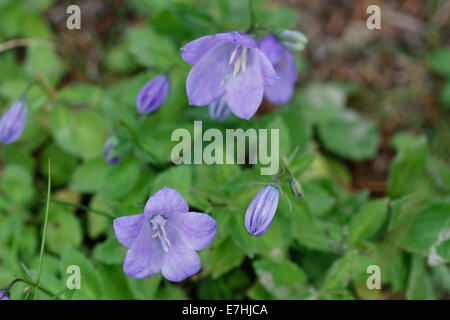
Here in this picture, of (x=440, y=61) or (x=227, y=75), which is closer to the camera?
(x=227, y=75)

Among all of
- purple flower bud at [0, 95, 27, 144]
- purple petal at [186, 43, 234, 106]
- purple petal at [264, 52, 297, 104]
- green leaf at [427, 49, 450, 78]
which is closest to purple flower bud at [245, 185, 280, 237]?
purple petal at [186, 43, 234, 106]

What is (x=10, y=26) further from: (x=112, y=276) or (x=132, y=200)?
(x=112, y=276)

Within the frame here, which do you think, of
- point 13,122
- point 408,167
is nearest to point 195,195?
point 13,122

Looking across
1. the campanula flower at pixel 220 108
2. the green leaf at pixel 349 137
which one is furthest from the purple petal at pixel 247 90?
the green leaf at pixel 349 137

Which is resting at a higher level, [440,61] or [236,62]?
[236,62]

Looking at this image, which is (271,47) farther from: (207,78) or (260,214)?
(260,214)

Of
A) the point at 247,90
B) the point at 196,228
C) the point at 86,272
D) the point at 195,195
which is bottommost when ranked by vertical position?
the point at 86,272

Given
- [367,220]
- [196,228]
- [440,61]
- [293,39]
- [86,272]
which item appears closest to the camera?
[196,228]
